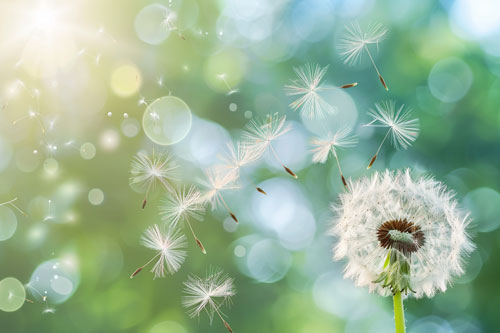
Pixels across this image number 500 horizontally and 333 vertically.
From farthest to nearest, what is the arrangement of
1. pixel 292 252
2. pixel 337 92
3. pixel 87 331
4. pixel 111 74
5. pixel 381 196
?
pixel 292 252 → pixel 337 92 → pixel 87 331 → pixel 111 74 → pixel 381 196

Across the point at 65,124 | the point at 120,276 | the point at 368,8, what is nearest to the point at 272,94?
the point at 368,8

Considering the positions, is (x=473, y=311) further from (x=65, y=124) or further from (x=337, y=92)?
(x=65, y=124)

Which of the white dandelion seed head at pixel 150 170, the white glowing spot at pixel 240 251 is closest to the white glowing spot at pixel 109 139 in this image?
the white glowing spot at pixel 240 251

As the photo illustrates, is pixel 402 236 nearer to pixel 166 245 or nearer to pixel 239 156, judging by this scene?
pixel 239 156

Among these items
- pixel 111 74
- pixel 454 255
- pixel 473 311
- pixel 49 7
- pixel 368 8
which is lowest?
pixel 454 255

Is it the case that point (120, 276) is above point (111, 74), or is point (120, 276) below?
below

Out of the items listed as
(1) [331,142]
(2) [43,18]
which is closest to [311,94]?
(1) [331,142]
